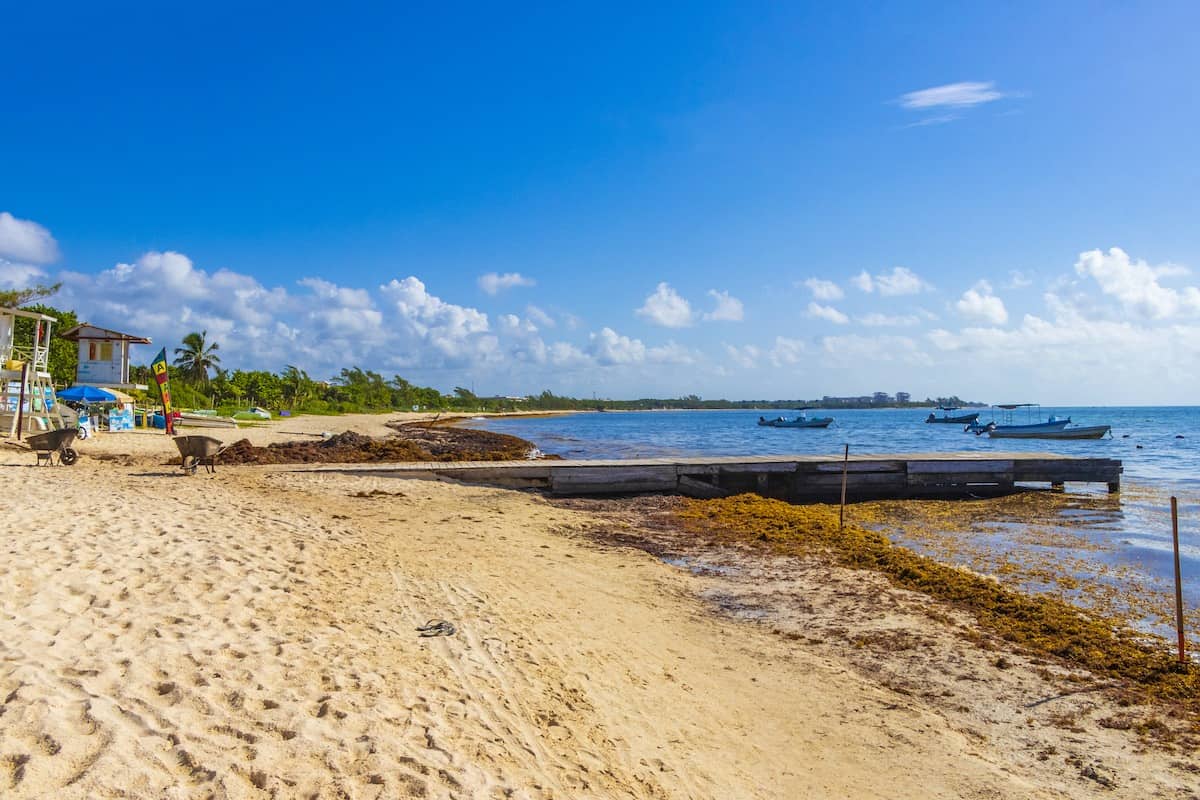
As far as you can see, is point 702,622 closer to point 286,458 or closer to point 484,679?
point 484,679

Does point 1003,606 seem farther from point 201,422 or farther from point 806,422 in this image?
point 806,422

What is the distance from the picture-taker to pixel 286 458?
19891mm

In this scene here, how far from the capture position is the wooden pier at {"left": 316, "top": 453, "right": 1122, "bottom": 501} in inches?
715

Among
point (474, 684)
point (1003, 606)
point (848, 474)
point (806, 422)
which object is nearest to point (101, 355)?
point (848, 474)

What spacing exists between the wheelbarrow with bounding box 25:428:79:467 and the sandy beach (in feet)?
24.0

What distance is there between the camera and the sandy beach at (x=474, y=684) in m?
3.49

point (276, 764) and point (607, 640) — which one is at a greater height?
point (276, 764)

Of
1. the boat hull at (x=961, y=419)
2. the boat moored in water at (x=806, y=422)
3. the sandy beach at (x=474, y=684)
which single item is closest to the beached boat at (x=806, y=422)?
the boat moored in water at (x=806, y=422)

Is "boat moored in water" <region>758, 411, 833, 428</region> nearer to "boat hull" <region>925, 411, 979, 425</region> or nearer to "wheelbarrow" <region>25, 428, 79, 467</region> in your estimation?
"boat hull" <region>925, 411, 979, 425</region>

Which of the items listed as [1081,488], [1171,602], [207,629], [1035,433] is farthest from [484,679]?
[1035,433]

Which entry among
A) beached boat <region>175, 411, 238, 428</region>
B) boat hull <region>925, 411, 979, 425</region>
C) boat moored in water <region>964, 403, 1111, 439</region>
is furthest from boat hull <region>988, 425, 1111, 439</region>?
beached boat <region>175, 411, 238, 428</region>

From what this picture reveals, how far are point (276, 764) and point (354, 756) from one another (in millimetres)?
364

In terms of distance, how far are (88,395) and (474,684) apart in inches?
1225

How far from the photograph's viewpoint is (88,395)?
28.6 metres
